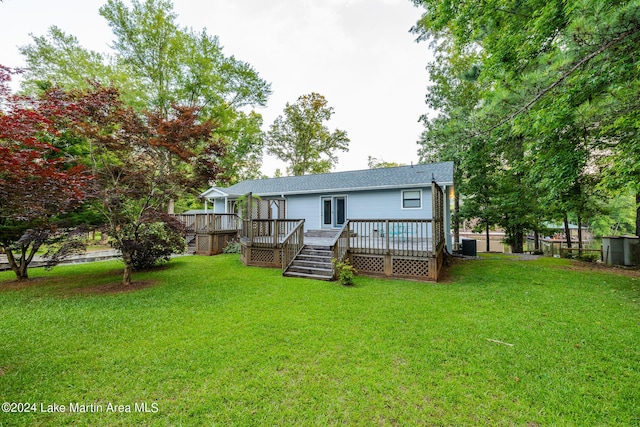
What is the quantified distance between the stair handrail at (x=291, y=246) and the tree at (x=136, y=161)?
10.2ft

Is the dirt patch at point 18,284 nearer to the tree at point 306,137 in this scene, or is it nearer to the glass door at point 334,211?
the glass door at point 334,211

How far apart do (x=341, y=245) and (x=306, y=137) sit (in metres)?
20.6

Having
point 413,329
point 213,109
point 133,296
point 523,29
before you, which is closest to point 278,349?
point 413,329

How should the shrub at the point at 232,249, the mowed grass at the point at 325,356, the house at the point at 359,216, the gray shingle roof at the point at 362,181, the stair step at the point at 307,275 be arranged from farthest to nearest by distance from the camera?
the shrub at the point at 232,249 → the gray shingle roof at the point at 362,181 → the house at the point at 359,216 → the stair step at the point at 307,275 → the mowed grass at the point at 325,356

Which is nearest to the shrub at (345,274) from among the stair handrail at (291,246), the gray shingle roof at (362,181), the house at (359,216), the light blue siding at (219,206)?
the house at (359,216)

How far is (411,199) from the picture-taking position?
36.9ft

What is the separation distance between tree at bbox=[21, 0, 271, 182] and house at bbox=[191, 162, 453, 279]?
4920mm

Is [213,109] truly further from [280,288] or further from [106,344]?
[106,344]

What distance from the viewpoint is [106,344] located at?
3635mm

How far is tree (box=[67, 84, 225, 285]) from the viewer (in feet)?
19.8

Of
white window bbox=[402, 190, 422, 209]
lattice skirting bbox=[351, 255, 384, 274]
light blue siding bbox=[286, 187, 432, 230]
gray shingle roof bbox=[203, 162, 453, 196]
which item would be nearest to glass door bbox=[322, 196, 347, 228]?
light blue siding bbox=[286, 187, 432, 230]

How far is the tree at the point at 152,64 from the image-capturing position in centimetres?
1584

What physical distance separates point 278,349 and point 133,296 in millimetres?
4519

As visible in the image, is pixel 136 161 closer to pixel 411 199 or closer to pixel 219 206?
pixel 411 199
